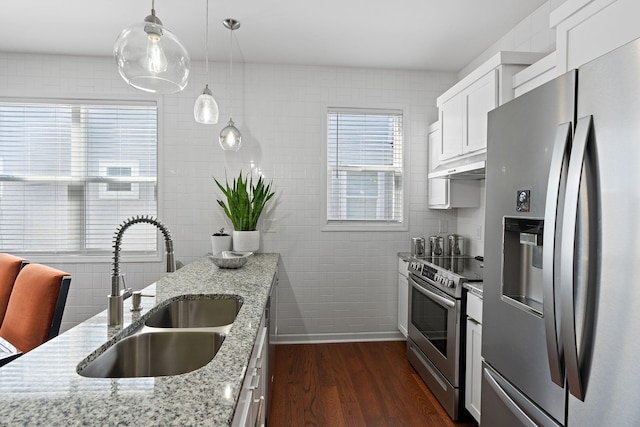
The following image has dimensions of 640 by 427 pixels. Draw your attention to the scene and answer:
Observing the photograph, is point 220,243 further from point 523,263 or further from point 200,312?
point 523,263

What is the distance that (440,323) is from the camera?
8.22ft

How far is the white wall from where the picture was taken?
11.3 feet

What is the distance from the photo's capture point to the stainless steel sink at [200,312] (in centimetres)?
178

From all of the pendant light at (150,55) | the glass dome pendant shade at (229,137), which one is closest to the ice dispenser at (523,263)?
the pendant light at (150,55)

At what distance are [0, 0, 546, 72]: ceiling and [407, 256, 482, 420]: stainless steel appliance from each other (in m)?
1.80

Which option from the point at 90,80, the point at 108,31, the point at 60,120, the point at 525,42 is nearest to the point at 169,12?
the point at 108,31

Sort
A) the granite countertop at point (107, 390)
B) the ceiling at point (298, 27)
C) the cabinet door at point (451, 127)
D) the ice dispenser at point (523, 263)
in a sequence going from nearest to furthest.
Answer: the granite countertop at point (107, 390) → the ice dispenser at point (523, 263) → the ceiling at point (298, 27) → the cabinet door at point (451, 127)

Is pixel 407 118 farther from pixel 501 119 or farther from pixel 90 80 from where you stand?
pixel 90 80

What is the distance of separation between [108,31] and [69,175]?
Answer: 1398 millimetres

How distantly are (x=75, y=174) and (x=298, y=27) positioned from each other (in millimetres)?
2482

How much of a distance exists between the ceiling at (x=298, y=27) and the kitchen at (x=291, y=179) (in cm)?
20

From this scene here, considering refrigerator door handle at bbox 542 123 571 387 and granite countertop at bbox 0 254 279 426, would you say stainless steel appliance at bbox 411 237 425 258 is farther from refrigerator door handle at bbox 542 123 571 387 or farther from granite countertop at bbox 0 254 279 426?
granite countertop at bbox 0 254 279 426

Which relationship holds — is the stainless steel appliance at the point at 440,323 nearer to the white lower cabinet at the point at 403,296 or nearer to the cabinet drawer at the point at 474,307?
the cabinet drawer at the point at 474,307

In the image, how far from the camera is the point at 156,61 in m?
1.27
